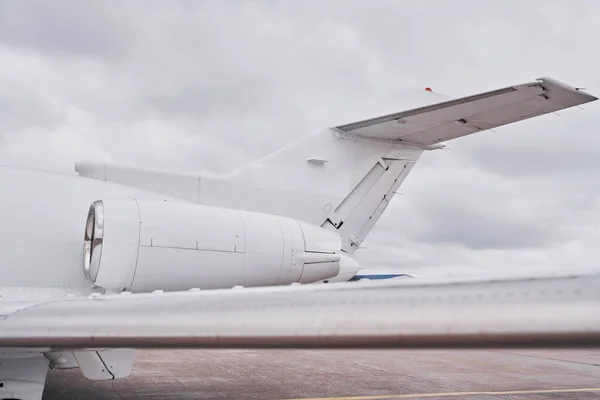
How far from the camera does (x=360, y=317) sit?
2.08 m

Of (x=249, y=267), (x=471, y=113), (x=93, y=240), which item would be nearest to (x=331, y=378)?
(x=249, y=267)

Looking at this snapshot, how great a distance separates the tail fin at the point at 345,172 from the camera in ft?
21.8

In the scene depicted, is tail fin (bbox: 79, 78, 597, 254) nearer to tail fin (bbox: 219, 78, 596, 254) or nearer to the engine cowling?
tail fin (bbox: 219, 78, 596, 254)

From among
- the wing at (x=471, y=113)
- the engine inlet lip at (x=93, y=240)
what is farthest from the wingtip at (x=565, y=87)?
the engine inlet lip at (x=93, y=240)

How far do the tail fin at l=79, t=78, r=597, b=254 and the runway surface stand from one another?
1748 millimetres

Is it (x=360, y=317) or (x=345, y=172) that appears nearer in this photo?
(x=360, y=317)

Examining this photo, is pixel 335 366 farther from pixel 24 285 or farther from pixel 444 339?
pixel 444 339

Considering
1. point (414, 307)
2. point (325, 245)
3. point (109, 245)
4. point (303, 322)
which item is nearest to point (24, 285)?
point (109, 245)

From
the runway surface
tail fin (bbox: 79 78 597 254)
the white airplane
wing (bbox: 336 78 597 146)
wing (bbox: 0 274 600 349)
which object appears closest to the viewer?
wing (bbox: 0 274 600 349)

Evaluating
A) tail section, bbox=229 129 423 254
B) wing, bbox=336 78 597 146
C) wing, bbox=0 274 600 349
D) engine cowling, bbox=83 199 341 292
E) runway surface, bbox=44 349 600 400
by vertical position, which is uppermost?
wing, bbox=336 78 597 146

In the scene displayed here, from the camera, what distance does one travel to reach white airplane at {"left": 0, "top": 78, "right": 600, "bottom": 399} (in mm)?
1904

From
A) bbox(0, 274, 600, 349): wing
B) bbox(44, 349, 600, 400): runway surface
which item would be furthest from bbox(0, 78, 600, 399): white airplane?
bbox(44, 349, 600, 400): runway surface

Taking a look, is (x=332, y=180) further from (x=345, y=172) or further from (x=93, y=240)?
(x=93, y=240)

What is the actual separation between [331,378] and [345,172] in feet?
10.9
